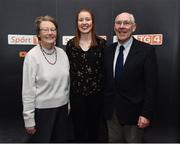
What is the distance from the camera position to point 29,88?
210cm

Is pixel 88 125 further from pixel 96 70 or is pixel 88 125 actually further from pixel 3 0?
pixel 3 0

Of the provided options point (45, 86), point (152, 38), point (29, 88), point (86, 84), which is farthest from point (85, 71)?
point (152, 38)

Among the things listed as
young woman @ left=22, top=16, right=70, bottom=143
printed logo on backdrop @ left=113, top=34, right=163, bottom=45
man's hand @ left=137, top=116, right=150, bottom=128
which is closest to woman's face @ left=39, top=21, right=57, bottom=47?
young woman @ left=22, top=16, right=70, bottom=143

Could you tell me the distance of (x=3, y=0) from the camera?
2998 mm

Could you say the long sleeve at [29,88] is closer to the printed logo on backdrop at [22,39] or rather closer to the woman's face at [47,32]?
the woman's face at [47,32]

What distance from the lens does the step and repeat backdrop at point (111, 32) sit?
9.70 feet

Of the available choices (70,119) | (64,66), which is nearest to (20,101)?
(70,119)

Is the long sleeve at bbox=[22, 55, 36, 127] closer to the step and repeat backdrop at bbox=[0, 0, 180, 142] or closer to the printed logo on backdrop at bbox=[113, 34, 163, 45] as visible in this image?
the step and repeat backdrop at bbox=[0, 0, 180, 142]

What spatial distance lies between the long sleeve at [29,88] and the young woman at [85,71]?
32cm

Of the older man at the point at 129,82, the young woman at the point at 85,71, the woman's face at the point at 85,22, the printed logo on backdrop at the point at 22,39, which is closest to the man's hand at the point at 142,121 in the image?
the older man at the point at 129,82

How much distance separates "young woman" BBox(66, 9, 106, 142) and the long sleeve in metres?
0.32

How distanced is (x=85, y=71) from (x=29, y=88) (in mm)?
427

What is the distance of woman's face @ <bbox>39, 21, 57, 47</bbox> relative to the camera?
6.93 feet

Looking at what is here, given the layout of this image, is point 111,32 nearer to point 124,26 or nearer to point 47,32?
point 124,26
